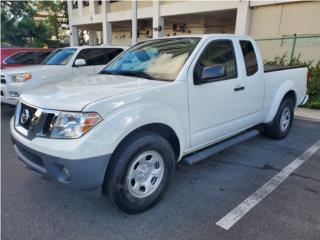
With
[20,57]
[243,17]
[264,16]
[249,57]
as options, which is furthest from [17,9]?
[249,57]

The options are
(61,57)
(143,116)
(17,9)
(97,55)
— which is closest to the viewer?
(143,116)

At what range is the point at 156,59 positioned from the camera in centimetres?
346

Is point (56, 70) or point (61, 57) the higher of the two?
point (61, 57)

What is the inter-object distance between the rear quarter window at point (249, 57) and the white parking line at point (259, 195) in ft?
4.95

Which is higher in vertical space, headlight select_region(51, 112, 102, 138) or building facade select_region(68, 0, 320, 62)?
building facade select_region(68, 0, 320, 62)

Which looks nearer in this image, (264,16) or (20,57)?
(20,57)

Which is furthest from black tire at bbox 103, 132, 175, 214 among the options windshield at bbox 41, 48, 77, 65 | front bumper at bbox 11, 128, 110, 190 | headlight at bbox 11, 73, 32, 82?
windshield at bbox 41, 48, 77, 65

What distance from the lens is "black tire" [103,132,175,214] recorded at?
98.7 inches

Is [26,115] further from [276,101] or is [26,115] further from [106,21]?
[106,21]

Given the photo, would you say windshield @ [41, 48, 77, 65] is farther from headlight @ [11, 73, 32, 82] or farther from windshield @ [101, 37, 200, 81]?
windshield @ [101, 37, 200, 81]

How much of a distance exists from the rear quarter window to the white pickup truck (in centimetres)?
2

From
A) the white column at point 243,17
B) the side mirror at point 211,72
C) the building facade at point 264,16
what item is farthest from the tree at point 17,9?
the side mirror at point 211,72

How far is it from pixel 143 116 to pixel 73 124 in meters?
0.65

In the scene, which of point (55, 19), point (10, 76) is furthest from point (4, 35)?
point (10, 76)
